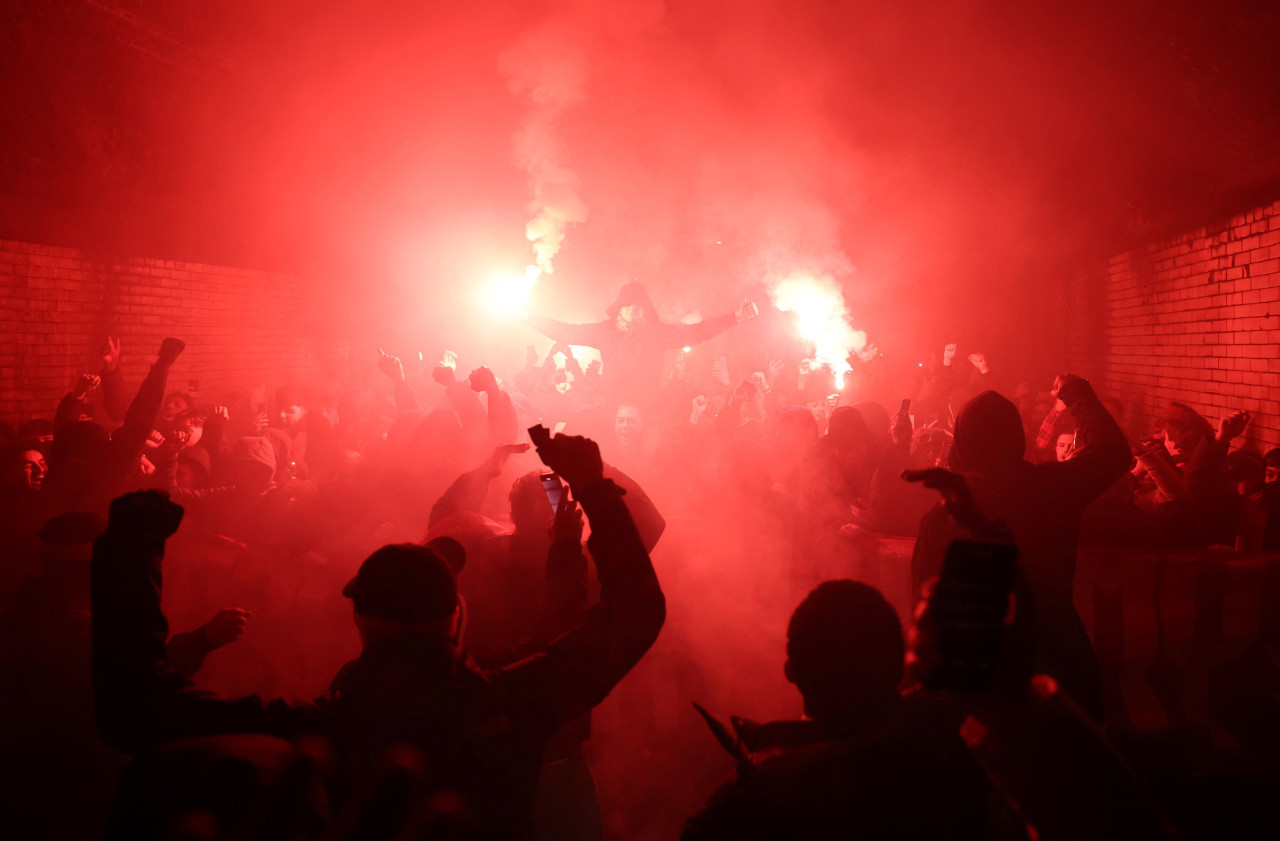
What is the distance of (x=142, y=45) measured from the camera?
916cm

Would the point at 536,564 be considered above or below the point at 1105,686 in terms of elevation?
above

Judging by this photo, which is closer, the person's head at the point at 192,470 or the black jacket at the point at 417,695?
the black jacket at the point at 417,695

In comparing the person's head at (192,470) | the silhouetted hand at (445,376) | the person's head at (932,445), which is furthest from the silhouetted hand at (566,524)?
the person's head at (192,470)

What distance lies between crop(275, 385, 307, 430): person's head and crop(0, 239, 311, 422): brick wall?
7.59 ft

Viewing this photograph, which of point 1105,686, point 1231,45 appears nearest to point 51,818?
point 1105,686

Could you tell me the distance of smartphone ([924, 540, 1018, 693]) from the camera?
108cm

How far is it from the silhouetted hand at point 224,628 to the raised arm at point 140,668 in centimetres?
86

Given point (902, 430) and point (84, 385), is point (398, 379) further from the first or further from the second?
point (902, 430)

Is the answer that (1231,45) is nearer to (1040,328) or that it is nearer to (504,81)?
(1040,328)

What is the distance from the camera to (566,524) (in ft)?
7.24

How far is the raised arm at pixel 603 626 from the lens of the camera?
1.68 metres

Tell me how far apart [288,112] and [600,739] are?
430 inches

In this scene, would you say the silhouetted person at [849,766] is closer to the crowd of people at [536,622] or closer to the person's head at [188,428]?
the crowd of people at [536,622]

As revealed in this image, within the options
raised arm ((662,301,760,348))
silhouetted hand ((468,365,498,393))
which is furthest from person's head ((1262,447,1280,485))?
raised arm ((662,301,760,348))
